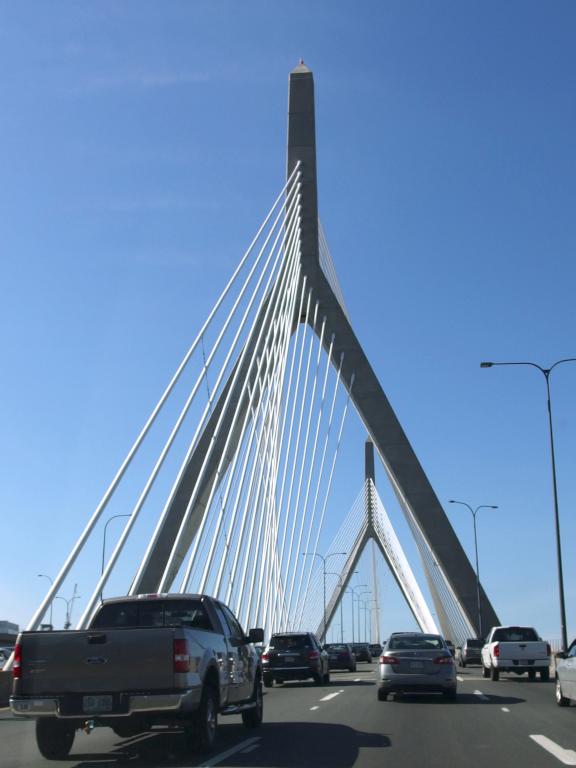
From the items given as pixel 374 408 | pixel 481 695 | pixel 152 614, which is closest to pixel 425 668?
pixel 481 695

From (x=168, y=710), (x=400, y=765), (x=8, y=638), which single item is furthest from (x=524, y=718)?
(x=8, y=638)

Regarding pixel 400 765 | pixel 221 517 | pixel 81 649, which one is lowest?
pixel 400 765

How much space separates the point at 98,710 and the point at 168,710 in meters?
0.73

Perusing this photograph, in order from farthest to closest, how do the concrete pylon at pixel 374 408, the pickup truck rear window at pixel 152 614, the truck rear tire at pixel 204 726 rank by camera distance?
the concrete pylon at pixel 374 408, the pickup truck rear window at pixel 152 614, the truck rear tire at pixel 204 726

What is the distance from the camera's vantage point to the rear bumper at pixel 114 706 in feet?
35.6

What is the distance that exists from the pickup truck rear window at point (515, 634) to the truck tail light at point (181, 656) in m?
22.0

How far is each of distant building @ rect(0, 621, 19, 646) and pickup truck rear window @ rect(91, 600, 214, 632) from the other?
7820 cm

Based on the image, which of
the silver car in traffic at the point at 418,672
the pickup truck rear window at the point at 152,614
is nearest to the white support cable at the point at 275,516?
the silver car in traffic at the point at 418,672

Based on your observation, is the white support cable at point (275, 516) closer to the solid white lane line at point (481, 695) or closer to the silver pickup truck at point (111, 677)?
the solid white lane line at point (481, 695)

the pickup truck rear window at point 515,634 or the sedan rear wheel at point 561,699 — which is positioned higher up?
the pickup truck rear window at point 515,634

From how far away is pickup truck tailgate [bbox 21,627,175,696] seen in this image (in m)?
10.9

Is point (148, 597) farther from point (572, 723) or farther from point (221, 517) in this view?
point (221, 517)

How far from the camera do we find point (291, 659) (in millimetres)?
27969

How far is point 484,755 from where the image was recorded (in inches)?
445
